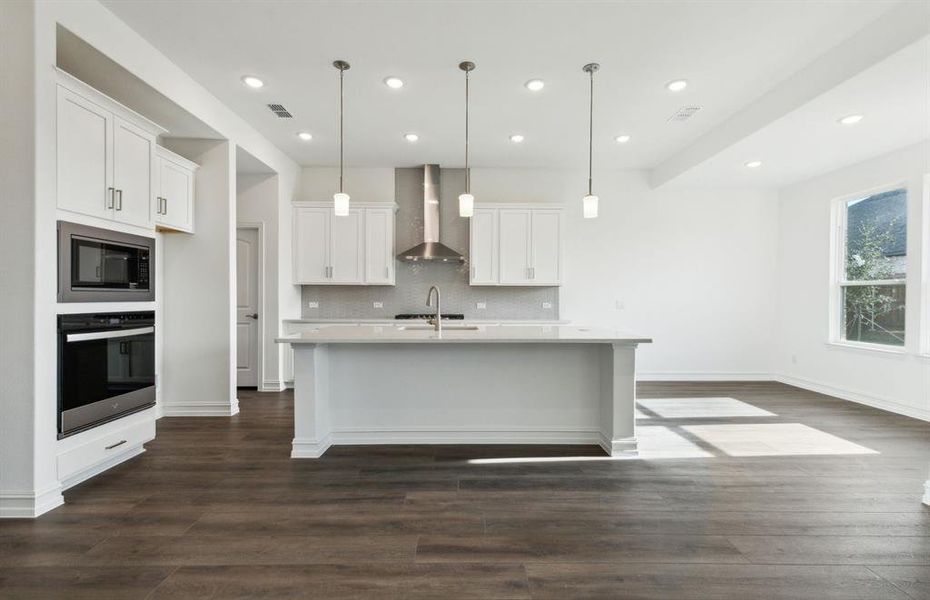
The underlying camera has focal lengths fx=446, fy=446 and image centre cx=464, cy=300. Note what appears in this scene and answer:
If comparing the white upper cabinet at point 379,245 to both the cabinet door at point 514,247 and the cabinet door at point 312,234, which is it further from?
the cabinet door at point 514,247

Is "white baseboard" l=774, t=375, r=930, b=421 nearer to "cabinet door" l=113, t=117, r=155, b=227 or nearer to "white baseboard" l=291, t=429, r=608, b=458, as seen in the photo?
"white baseboard" l=291, t=429, r=608, b=458

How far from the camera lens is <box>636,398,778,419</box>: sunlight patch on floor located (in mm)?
4340

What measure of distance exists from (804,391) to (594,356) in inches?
152

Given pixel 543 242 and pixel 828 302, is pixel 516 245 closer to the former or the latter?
pixel 543 242

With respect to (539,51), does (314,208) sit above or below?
below

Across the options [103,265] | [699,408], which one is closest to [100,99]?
[103,265]

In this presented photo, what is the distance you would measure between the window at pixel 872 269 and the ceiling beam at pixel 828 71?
192cm

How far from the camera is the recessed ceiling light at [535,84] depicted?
3.68 meters

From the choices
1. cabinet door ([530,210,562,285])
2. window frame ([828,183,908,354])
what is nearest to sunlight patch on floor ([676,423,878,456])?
window frame ([828,183,908,354])

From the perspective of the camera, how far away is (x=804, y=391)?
5508 millimetres

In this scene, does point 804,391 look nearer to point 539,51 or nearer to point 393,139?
point 539,51

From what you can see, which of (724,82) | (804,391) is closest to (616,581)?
(724,82)

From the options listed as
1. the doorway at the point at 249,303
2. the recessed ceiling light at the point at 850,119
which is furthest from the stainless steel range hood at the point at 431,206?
the recessed ceiling light at the point at 850,119

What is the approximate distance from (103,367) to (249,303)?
2864mm
